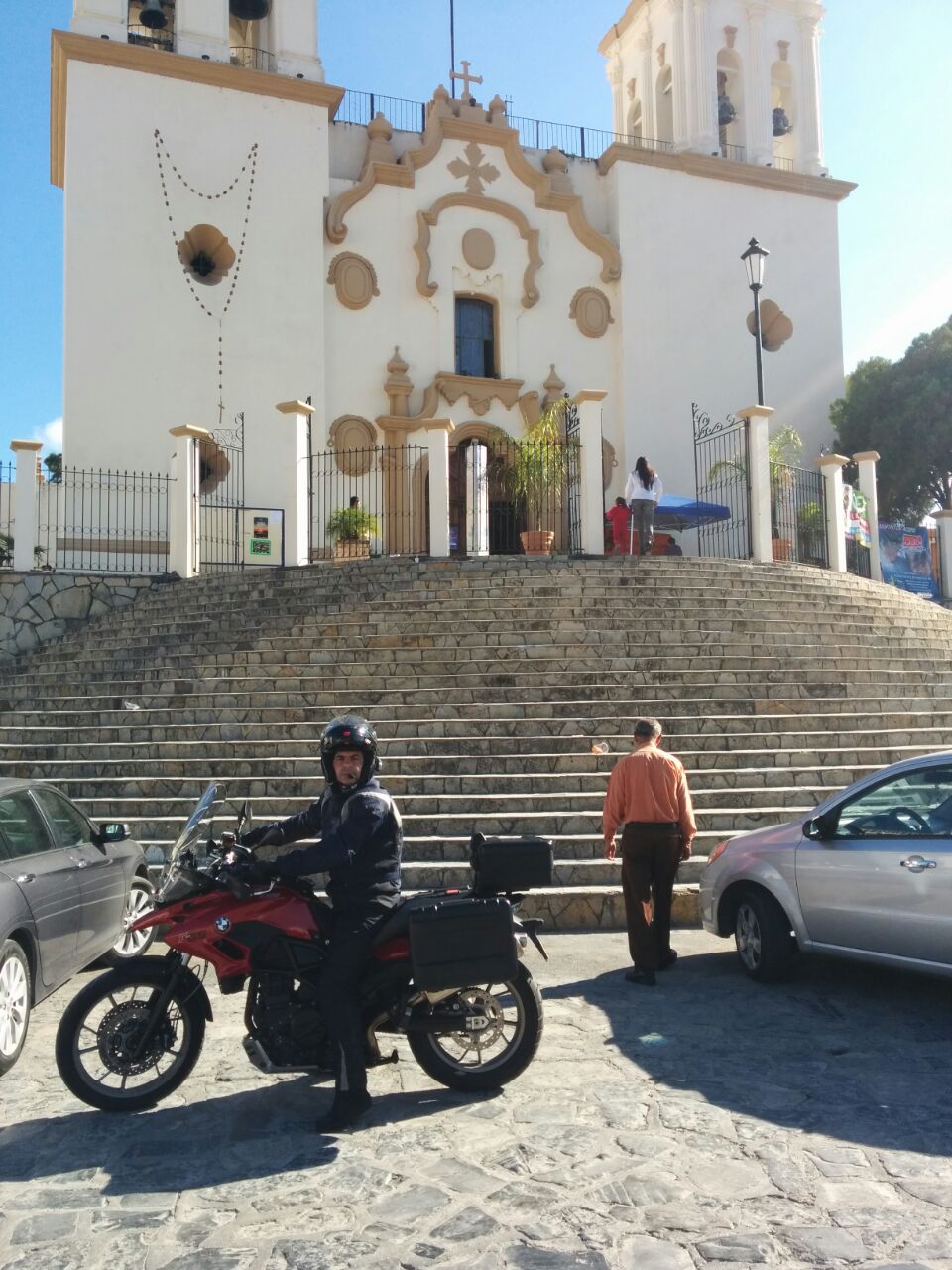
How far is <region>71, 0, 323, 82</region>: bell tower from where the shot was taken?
21.7m

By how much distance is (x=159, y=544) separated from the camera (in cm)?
1925

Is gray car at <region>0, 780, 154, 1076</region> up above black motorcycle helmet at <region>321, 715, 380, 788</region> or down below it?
below

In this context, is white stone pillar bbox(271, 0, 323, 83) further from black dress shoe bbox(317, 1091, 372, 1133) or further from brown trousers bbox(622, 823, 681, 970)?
black dress shoe bbox(317, 1091, 372, 1133)

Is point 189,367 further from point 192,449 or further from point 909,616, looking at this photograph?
point 909,616

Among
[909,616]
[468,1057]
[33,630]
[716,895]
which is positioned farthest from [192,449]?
[468,1057]

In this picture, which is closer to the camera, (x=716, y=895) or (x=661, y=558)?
(x=716, y=895)

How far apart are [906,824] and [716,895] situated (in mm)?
1265

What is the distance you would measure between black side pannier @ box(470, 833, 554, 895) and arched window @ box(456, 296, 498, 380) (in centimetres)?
2055

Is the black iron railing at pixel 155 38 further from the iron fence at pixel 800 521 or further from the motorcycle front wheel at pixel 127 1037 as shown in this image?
the motorcycle front wheel at pixel 127 1037

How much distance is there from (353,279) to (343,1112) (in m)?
20.8

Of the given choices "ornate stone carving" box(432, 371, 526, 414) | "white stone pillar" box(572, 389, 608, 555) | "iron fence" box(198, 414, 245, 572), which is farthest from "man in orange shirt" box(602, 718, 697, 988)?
"ornate stone carving" box(432, 371, 526, 414)

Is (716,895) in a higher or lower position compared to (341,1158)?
higher

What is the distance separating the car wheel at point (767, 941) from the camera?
5973 mm

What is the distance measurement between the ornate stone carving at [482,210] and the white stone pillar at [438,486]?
791 cm
